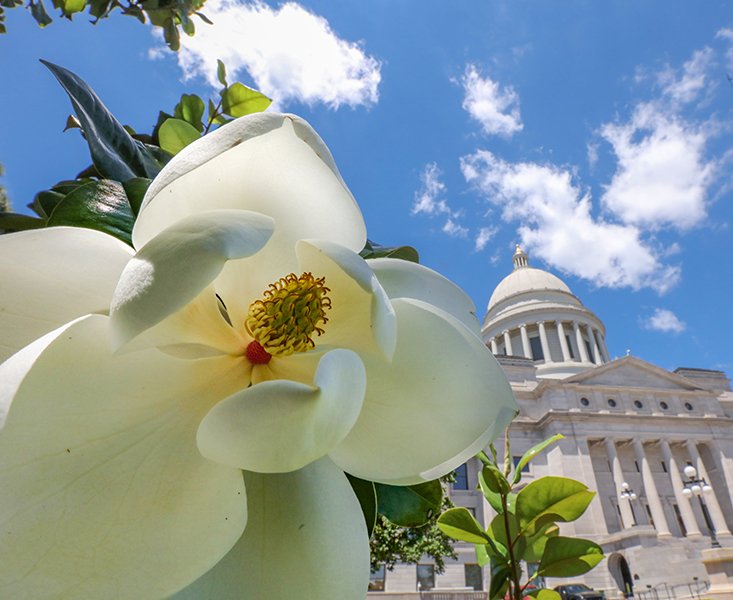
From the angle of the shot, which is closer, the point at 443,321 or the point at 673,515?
the point at 443,321

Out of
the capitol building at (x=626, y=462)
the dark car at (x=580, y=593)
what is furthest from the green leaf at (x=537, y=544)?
the capitol building at (x=626, y=462)

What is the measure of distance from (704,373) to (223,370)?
32.5 metres

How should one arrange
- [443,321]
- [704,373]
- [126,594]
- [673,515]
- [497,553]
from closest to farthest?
[126,594] → [443,321] → [497,553] → [673,515] → [704,373]

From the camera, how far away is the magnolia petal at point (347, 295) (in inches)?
13.5

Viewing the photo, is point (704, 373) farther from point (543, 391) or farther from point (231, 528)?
point (231, 528)

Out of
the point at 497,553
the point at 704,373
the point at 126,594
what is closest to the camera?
the point at 126,594

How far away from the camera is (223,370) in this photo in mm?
373

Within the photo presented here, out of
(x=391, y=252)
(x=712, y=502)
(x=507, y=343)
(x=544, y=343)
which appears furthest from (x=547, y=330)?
(x=391, y=252)

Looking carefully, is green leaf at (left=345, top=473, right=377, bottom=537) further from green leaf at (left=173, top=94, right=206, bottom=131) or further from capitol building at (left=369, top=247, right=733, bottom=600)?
capitol building at (left=369, top=247, right=733, bottom=600)

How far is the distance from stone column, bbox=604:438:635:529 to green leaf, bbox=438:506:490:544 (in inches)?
923

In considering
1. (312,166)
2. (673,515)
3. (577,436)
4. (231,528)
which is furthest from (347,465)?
(673,515)

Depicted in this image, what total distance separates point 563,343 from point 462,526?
29.1 metres

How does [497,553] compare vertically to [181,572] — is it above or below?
above

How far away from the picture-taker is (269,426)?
0.28 meters
